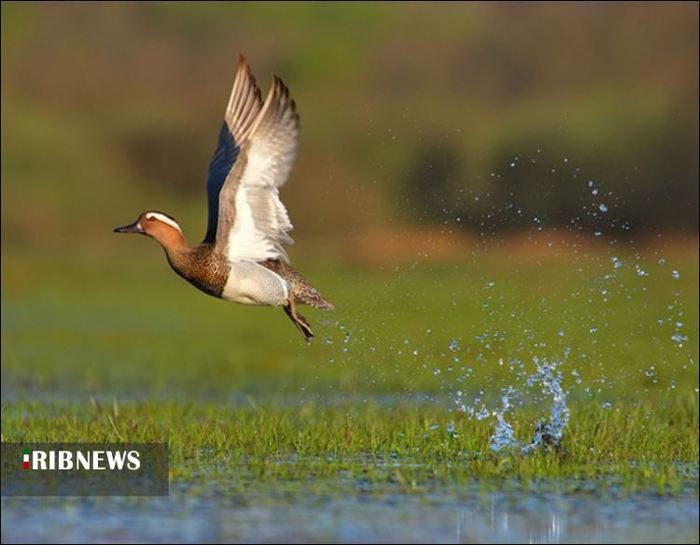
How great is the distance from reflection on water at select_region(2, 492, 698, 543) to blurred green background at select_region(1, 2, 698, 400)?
371cm

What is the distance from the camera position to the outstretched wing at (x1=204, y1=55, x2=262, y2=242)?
9.21 meters

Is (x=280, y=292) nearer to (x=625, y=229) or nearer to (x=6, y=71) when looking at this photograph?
(x=625, y=229)

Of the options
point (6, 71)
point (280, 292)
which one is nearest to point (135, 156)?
point (6, 71)

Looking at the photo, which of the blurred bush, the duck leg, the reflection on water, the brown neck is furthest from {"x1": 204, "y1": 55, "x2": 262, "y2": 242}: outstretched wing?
the blurred bush

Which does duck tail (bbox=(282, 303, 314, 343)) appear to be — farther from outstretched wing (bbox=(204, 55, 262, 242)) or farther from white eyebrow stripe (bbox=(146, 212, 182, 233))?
white eyebrow stripe (bbox=(146, 212, 182, 233))

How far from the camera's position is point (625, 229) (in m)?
28.7

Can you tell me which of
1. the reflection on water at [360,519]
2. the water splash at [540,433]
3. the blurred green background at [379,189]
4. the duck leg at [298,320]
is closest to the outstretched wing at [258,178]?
the duck leg at [298,320]

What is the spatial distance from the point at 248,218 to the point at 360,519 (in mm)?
2177

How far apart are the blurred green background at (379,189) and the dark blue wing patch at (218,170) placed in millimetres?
3377

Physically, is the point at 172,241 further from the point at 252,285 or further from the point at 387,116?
the point at 387,116

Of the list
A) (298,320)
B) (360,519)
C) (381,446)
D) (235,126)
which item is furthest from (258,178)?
(360,519)

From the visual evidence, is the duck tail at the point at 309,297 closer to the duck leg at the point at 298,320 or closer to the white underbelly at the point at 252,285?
the duck leg at the point at 298,320

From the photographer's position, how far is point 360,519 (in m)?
7.44

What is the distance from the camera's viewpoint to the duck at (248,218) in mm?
9023
